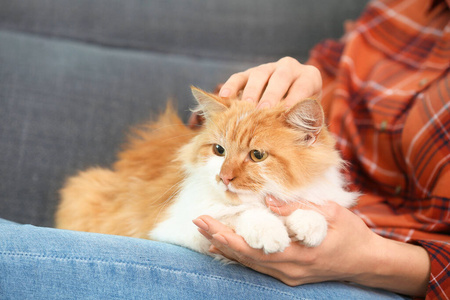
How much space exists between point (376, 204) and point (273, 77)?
2.29ft

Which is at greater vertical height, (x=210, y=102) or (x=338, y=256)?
(x=210, y=102)

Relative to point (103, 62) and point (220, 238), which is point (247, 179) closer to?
point (220, 238)

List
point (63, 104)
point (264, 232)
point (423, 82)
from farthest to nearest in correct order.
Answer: point (63, 104) → point (423, 82) → point (264, 232)

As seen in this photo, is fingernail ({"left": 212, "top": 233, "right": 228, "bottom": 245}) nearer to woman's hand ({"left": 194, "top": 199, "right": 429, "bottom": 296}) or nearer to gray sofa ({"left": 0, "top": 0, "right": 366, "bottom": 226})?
woman's hand ({"left": 194, "top": 199, "right": 429, "bottom": 296})

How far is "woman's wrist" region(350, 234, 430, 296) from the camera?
1.19m

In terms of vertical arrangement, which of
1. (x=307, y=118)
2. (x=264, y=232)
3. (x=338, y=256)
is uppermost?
(x=307, y=118)

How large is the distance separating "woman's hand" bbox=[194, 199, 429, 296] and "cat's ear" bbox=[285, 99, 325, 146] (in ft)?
0.65

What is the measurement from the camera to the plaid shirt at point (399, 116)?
1.35 metres

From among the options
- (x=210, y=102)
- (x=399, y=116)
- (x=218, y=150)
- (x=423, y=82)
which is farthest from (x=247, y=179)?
(x=423, y=82)

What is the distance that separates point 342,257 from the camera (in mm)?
1118

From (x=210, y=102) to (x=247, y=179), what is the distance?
1.01 feet

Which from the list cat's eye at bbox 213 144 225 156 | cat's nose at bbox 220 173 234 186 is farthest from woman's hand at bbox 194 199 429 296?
cat's eye at bbox 213 144 225 156

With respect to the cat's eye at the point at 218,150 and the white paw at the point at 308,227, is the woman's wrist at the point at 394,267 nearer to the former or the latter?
the white paw at the point at 308,227

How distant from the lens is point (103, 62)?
2098 mm
